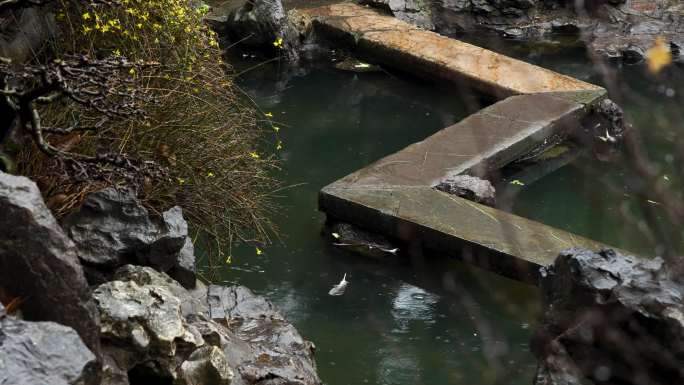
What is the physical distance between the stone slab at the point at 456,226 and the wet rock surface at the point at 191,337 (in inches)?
52.3

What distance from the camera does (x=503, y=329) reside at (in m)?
Answer: 5.47

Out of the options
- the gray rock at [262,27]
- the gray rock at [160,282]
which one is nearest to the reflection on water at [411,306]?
the gray rock at [160,282]

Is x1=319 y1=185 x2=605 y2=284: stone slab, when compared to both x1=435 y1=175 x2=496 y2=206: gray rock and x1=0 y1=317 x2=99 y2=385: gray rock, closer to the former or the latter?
x1=435 y1=175 x2=496 y2=206: gray rock

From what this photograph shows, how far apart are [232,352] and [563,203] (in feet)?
10.4

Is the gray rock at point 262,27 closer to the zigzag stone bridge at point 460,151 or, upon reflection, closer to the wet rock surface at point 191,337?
the zigzag stone bridge at point 460,151

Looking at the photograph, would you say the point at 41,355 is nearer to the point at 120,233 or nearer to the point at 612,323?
the point at 120,233

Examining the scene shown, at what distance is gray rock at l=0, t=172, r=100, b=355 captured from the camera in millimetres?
3240

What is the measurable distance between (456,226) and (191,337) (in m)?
2.31

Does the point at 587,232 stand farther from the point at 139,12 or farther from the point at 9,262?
the point at 9,262

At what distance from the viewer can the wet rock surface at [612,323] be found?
3.85 meters

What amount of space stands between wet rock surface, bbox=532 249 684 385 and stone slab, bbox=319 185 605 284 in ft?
4.66

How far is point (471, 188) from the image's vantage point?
659 cm

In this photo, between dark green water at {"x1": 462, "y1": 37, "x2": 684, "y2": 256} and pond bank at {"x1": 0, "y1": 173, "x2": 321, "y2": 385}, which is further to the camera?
dark green water at {"x1": 462, "y1": 37, "x2": 684, "y2": 256}

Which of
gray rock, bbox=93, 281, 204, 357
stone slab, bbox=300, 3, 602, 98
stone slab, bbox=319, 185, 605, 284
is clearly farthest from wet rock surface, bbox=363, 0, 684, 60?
gray rock, bbox=93, 281, 204, 357
